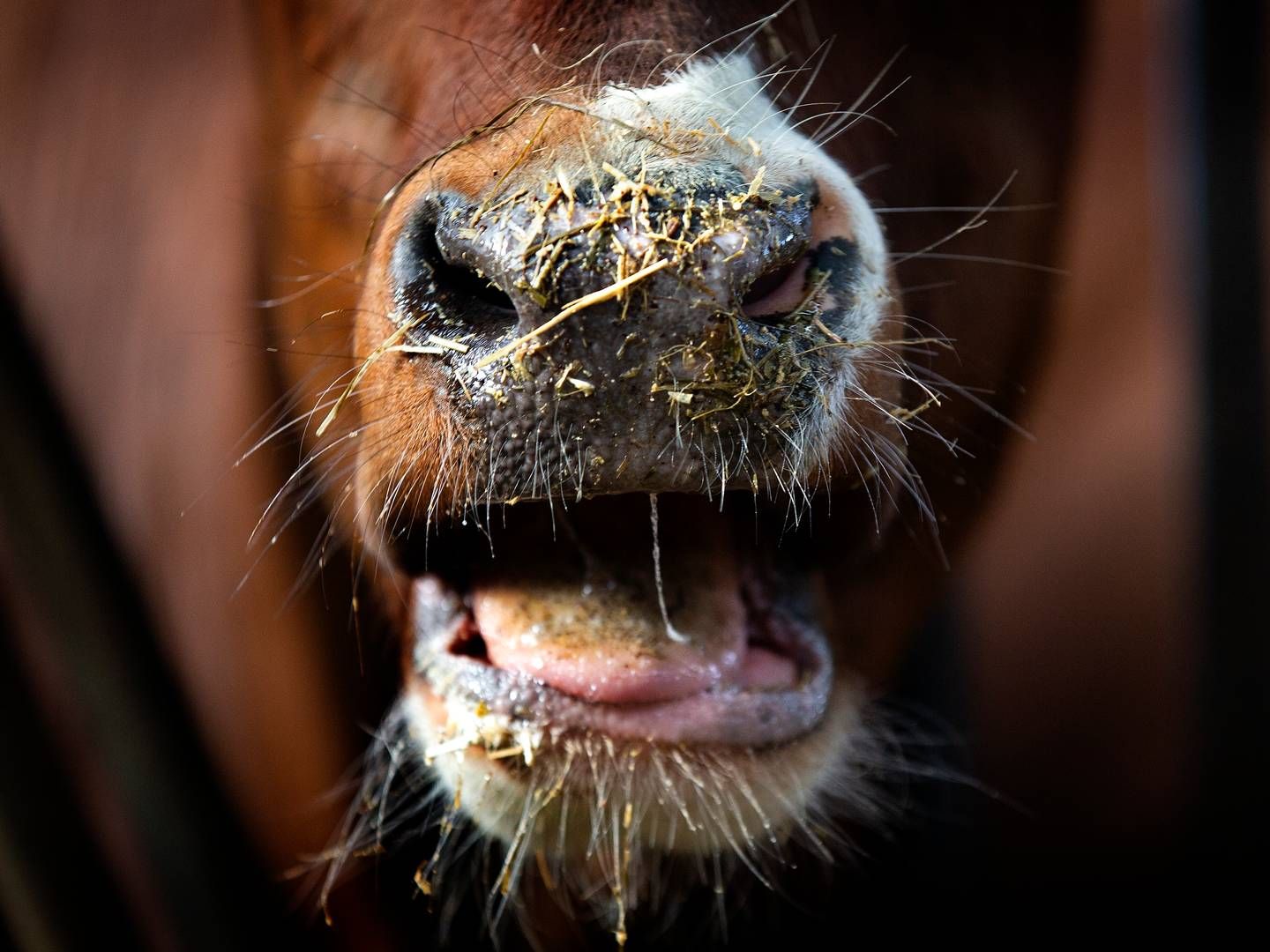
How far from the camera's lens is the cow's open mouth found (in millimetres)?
871

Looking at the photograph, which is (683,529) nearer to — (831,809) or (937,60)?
(831,809)

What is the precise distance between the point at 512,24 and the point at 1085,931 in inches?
72.1

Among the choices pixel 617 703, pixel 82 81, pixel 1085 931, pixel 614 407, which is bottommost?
pixel 1085 931

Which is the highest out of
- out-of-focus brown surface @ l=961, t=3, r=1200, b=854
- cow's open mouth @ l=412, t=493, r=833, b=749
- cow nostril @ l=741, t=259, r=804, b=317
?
cow nostril @ l=741, t=259, r=804, b=317

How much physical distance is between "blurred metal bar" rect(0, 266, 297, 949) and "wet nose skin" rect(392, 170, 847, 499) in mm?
518

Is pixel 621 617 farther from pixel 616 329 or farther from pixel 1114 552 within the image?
pixel 1114 552

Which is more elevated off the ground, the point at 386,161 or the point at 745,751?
the point at 386,161

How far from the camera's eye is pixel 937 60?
1180 millimetres

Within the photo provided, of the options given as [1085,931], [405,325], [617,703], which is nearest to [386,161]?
[405,325]

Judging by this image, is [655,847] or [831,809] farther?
Answer: [831,809]

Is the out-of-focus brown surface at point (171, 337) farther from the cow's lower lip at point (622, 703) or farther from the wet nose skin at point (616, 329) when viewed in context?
the wet nose skin at point (616, 329)

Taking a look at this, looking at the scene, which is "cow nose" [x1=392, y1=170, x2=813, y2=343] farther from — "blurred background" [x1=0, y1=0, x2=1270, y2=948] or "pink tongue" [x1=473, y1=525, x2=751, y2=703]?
"blurred background" [x1=0, y1=0, x2=1270, y2=948]

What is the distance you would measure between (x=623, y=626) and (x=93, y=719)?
601 millimetres

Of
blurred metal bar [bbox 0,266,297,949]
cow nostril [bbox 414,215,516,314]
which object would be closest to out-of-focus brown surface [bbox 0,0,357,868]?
blurred metal bar [bbox 0,266,297,949]
